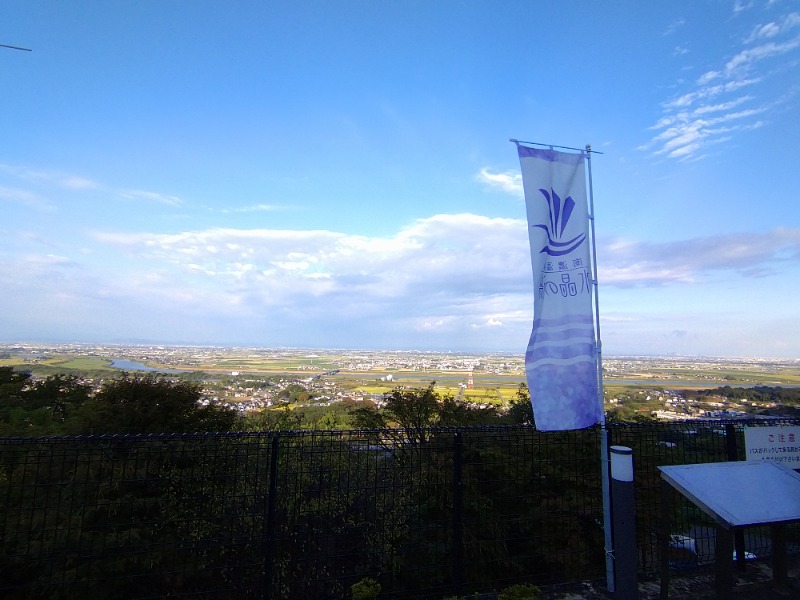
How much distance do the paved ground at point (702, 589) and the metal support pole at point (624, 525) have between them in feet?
3.04

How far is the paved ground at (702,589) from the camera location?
13.2ft

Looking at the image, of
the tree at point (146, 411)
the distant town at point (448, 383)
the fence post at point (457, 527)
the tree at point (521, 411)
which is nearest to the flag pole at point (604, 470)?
the fence post at point (457, 527)

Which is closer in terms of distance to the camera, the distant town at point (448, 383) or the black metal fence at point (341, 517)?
the black metal fence at point (341, 517)

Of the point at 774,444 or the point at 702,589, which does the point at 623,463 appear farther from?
the point at 774,444

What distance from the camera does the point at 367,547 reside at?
6.58 m

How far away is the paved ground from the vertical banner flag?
1784mm

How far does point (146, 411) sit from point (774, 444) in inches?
411

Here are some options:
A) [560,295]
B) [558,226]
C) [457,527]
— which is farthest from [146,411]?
[558,226]

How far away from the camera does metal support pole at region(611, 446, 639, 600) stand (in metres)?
3.39

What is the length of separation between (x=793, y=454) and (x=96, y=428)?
11223 millimetres

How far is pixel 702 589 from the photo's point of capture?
4203 millimetres

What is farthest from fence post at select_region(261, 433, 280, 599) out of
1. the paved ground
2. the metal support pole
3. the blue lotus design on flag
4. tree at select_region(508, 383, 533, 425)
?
tree at select_region(508, 383, 533, 425)

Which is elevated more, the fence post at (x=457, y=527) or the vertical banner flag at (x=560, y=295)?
the vertical banner flag at (x=560, y=295)

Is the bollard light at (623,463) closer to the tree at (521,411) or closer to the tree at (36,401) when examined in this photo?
the tree at (521,411)
